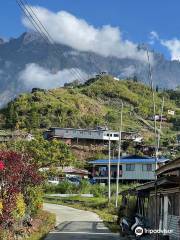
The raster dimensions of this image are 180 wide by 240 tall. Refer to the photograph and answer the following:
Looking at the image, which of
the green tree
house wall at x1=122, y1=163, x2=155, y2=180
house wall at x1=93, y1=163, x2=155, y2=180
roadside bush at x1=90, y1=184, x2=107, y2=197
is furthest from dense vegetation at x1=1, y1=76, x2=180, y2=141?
roadside bush at x1=90, y1=184, x2=107, y2=197

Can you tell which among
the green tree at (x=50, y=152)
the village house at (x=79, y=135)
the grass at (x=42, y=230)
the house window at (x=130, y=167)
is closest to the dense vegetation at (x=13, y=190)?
the grass at (x=42, y=230)

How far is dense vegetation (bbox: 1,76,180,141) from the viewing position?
122 metres

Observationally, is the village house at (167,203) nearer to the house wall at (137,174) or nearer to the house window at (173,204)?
the house window at (173,204)

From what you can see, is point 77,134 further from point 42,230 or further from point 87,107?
point 42,230

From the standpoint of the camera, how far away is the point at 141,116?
13788 cm

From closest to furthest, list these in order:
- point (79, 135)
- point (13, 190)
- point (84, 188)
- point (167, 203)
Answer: point (13, 190) → point (167, 203) → point (84, 188) → point (79, 135)

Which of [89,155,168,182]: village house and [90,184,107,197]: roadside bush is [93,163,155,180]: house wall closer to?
[89,155,168,182]: village house

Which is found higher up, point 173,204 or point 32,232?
point 173,204

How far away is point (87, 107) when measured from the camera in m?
136

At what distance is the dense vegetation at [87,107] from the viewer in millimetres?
121625

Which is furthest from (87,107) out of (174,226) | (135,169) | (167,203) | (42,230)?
(174,226)

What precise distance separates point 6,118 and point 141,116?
3648 centimetres

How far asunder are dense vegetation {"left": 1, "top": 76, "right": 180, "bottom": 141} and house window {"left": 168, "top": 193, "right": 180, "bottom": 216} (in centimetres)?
9712

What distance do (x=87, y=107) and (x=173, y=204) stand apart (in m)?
117
